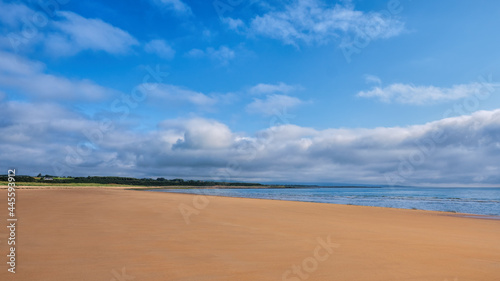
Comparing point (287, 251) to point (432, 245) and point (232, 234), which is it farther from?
point (432, 245)

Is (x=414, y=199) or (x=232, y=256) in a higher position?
(x=232, y=256)

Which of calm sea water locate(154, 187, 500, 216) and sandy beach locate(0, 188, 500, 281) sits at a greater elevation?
sandy beach locate(0, 188, 500, 281)

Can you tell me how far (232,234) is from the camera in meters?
9.52

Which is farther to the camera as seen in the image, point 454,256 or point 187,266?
point 454,256

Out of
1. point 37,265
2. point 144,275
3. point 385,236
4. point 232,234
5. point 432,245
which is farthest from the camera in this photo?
point 385,236

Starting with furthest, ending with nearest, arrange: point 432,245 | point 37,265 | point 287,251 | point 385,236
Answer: point 385,236 → point 432,245 → point 287,251 → point 37,265

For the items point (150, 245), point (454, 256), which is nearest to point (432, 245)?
point (454, 256)

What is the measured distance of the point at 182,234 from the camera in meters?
9.19

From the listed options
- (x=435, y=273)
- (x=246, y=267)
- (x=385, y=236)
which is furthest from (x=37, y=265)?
(x=385, y=236)

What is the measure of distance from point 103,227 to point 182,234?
3.04m

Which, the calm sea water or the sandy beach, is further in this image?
the calm sea water

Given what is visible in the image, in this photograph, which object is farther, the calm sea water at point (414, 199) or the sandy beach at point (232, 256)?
the calm sea water at point (414, 199)

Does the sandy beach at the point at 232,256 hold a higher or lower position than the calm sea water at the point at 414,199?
higher

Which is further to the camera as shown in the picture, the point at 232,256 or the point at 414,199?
the point at 414,199
